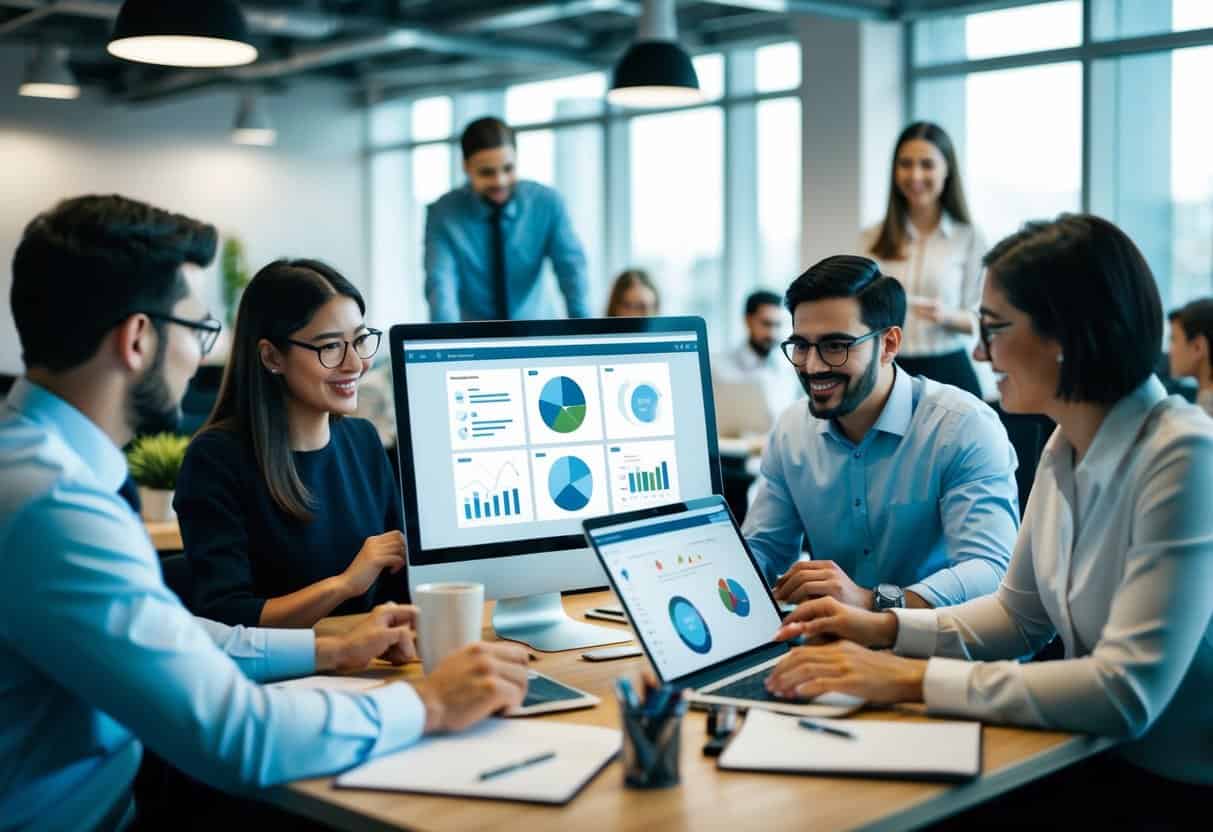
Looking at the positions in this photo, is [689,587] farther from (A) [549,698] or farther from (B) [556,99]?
(B) [556,99]

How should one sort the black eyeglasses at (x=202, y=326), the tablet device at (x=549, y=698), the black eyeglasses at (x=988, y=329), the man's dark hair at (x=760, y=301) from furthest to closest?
the man's dark hair at (x=760, y=301)
the black eyeglasses at (x=988, y=329)
the tablet device at (x=549, y=698)
the black eyeglasses at (x=202, y=326)

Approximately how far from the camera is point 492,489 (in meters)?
1.99

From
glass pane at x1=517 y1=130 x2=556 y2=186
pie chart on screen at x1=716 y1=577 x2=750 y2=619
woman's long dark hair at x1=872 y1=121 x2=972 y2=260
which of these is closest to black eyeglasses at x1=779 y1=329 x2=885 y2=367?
pie chart on screen at x1=716 y1=577 x2=750 y2=619

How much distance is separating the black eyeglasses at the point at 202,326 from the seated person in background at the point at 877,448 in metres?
1.13

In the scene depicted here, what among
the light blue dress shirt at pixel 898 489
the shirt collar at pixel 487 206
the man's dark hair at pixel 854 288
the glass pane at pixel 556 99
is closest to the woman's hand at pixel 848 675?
the light blue dress shirt at pixel 898 489

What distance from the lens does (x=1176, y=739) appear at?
166cm

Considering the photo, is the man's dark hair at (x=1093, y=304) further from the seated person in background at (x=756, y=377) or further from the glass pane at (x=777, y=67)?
the glass pane at (x=777, y=67)

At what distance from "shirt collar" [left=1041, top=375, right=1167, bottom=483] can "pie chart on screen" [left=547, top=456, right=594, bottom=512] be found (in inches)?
29.1

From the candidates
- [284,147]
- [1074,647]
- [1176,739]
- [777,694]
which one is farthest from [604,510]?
[284,147]

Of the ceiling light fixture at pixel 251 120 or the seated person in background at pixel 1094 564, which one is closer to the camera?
the seated person in background at pixel 1094 564

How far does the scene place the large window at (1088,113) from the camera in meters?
6.72

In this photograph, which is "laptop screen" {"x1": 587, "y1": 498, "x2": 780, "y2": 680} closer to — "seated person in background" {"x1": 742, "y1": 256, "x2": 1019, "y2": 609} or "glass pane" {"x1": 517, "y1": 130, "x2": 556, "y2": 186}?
"seated person in background" {"x1": 742, "y1": 256, "x2": 1019, "y2": 609}

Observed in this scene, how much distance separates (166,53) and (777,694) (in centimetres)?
323

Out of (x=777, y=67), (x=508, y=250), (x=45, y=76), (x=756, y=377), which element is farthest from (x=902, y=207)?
(x=45, y=76)
